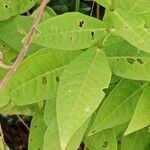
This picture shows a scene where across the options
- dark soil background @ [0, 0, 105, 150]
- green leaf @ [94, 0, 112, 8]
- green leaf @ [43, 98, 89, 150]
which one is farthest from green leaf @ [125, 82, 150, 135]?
dark soil background @ [0, 0, 105, 150]

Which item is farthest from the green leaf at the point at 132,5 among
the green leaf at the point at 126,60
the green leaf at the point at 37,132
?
the green leaf at the point at 37,132

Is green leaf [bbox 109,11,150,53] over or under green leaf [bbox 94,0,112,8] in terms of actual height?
under

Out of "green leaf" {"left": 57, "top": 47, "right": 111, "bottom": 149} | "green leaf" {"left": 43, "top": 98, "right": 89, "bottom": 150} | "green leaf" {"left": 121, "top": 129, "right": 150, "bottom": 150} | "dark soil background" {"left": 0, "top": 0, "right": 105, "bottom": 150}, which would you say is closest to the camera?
"green leaf" {"left": 57, "top": 47, "right": 111, "bottom": 149}

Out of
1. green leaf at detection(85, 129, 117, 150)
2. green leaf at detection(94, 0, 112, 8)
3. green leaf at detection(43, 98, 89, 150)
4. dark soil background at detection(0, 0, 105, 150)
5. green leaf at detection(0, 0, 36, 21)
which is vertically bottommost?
dark soil background at detection(0, 0, 105, 150)

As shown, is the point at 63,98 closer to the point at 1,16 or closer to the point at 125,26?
the point at 125,26

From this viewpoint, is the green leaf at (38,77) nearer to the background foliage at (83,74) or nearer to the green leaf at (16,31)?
the background foliage at (83,74)

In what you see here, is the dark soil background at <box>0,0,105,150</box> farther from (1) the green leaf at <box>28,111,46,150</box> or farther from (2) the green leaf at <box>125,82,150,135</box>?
(2) the green leaf at <box>125,82,150,135</box>
